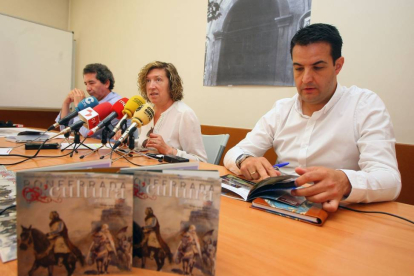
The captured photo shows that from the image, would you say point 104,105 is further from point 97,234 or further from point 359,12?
point 359,12

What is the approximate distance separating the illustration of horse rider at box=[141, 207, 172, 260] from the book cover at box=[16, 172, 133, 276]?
0.10ft

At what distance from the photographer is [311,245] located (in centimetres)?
60

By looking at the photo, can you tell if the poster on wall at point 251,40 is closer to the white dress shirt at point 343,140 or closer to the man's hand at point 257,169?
the white dress shirt at point 343,140

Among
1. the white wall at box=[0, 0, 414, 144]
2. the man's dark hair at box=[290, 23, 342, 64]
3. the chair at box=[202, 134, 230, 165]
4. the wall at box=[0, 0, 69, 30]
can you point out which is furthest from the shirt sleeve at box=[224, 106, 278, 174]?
the wall at box=[0, 0, 69, 30]

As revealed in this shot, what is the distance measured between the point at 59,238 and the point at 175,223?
0.20 metres

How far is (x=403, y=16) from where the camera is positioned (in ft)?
5.51

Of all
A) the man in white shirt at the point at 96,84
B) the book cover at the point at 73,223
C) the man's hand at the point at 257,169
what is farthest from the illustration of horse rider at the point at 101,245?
the man in white shirt at the point at 96,84

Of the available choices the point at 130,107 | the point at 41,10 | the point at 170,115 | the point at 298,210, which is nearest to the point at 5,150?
the point at 130,107

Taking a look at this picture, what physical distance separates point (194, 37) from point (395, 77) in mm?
1882

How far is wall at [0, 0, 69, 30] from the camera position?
12.3ft

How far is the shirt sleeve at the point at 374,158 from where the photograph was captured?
88 centimetres

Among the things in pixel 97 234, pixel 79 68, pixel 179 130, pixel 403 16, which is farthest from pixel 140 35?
pixel 97 234

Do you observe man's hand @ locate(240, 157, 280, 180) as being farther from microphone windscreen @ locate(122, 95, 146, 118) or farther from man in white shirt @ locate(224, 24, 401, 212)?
microphone windscreen @ locate(122, 95, 146, 118)

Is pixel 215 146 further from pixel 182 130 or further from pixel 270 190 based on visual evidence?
pixel 270 190
